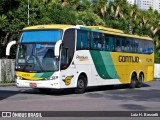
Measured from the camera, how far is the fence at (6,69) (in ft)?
106

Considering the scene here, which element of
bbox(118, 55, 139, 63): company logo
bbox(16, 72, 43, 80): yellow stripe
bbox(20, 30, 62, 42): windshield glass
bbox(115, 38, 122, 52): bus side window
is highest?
bbox(20, 30, 62, 42): windshield glass

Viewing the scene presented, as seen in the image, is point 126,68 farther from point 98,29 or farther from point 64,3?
point 64,3

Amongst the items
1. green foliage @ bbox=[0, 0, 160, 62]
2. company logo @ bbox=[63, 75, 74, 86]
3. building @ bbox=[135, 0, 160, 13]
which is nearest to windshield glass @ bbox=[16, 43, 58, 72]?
company logo @ bbox=[63, 75, 74, 86]

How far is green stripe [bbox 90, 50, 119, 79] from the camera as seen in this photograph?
23.5m

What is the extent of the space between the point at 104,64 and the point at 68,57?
157 inches

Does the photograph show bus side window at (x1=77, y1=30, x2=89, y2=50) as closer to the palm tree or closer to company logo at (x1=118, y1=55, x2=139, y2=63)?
company logo at (x1=118, y1=55, x2=139, y2=63)

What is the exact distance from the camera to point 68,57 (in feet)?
68.8

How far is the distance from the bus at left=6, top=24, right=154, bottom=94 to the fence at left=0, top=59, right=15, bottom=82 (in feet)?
32.3

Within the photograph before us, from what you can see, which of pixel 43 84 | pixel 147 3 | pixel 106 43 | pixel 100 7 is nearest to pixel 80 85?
pixel 43 84

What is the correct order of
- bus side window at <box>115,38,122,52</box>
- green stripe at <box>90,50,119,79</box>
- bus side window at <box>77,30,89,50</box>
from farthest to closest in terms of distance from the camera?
bus side window at <box>115,38,122,52</box>
green stripe at <box>90,50,119,79</box>
bus side window at <box>77,30,89,50</box>

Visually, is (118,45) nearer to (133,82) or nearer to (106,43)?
(106,43)

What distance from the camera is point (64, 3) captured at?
46.7 meters

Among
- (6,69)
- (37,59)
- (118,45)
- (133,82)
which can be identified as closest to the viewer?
(37,59)

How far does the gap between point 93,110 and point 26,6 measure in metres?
23.2
